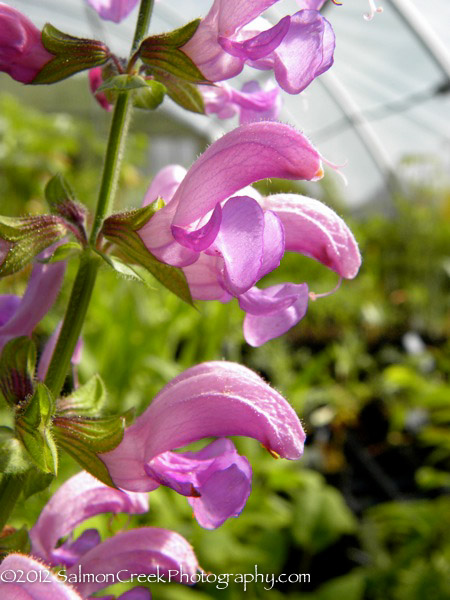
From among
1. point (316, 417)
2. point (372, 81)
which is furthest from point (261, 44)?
point (372, 81)

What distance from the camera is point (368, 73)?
280 inches

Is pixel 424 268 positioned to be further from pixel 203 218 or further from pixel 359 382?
pixel 203 218

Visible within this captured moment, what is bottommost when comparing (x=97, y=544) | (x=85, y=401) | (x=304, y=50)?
(x=97, y=544)

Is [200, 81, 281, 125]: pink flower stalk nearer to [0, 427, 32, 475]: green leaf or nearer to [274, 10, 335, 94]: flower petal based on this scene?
[274, 10, 335, 94]: flower petal

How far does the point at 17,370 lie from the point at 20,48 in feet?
0.94

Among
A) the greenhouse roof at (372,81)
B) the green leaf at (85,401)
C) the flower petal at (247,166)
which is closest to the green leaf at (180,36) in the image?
the flower petal at (247,166)

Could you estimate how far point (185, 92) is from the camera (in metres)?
0.65

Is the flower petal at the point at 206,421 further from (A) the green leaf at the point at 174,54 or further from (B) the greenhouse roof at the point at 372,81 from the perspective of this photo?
(B) the greenhouse roof at the point at 372,81

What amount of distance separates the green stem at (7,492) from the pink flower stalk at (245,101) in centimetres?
39

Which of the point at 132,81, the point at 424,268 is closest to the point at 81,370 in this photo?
the point at 132,81

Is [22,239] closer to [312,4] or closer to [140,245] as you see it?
[140,245]

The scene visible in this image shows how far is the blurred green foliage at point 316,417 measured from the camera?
1.86m

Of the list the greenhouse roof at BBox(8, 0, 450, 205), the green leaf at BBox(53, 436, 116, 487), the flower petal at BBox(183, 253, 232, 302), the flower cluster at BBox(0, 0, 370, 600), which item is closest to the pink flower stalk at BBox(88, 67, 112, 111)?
the flower cluster at BBox(0, 0, 370, 600)

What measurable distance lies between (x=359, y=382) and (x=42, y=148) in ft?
9.12
